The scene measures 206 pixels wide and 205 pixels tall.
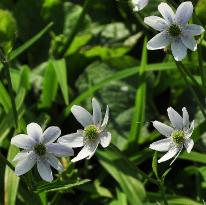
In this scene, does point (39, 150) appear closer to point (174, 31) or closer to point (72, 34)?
point (174, 31)

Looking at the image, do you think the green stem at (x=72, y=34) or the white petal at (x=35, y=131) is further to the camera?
the green stem at (x=72, y=34)

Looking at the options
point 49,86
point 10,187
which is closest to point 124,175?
point 10,187

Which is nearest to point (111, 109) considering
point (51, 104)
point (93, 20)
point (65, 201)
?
point (51, 104)

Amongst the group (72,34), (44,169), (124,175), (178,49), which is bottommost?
(124,175)

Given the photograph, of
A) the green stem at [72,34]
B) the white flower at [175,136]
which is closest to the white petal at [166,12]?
the white flower at [175,136]

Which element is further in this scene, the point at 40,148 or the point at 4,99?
the point at 4,99

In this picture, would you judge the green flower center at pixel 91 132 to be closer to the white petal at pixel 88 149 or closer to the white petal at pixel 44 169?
the white petal at pixel 88 149

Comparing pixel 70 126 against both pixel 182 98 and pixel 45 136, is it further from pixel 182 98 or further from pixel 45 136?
pixel 45 136
